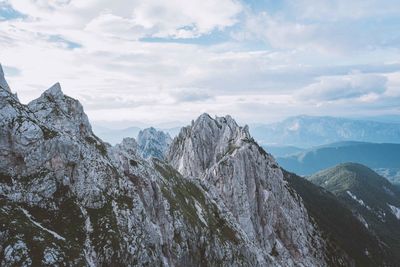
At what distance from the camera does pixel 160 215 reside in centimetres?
7406

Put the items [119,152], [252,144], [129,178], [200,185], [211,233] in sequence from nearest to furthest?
[129,178] < [119,152] < [211,233] < [200,185] < [252,144]

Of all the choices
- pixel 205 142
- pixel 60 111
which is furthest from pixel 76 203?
pixel 205 142

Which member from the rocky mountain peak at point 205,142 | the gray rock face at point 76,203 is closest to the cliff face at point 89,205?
the gray rock face at point 76,203

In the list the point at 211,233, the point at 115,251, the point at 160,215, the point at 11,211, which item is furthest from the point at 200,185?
the point at 11,211

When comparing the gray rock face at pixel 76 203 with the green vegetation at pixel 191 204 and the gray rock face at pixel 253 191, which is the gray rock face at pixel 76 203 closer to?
the green vegetation at pixel 191 204

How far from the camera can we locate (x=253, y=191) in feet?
447

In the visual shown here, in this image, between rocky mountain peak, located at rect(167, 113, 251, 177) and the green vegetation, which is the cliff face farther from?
rocky mountain peak, located at rect(167, 113, 251, 177)

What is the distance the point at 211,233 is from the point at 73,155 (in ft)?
131

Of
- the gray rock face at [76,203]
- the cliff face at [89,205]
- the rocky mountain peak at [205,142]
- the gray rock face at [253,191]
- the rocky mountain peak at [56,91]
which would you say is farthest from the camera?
the rocky mountain peak at [205,142]

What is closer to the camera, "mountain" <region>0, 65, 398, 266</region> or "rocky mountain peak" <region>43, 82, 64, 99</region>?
"mountain" <region>0, 65, 398, 266</region>

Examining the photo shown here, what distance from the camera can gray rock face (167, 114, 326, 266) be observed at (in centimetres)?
12708

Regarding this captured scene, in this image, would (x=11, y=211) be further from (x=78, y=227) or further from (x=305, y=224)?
(x=305, y=224)

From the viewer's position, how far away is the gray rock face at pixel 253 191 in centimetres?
12708

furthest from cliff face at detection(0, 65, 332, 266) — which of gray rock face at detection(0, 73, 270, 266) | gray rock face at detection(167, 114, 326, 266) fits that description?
gray rock face at detection(167, 114, 326, 266)
